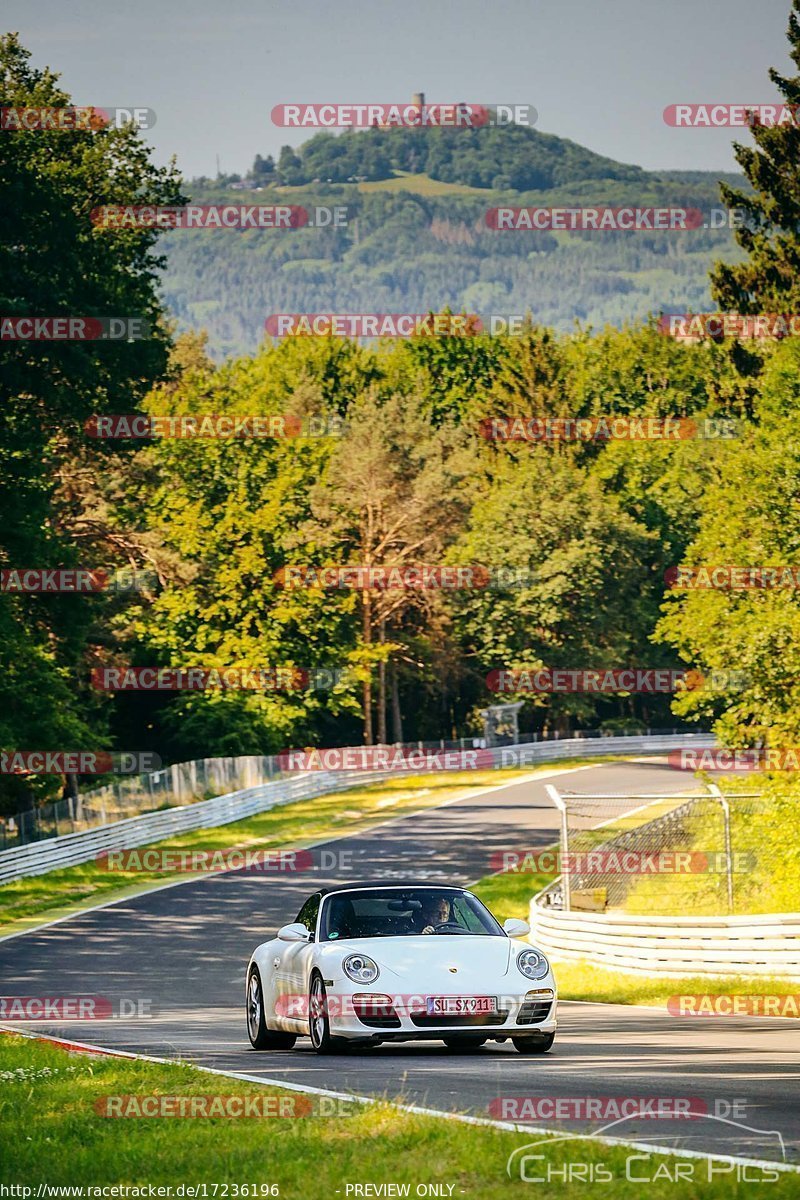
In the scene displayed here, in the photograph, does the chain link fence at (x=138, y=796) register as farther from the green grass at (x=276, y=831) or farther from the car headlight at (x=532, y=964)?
the car headlight at (x=532, y=964)

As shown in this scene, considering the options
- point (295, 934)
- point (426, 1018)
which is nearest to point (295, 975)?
point (295, 934)

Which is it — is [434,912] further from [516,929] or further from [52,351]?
[52,351]

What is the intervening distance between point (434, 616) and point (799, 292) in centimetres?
2677

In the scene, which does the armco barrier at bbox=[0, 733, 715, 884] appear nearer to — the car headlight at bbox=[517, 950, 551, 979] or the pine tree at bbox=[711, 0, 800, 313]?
the pine tree at bbox=[711, 0, 800, 313]

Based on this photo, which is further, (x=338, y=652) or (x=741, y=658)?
(x=338, y=652)

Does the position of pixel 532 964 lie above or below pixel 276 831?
above

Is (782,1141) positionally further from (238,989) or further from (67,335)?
(67,335)

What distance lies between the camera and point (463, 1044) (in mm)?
13594

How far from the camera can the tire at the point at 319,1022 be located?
12898 mm

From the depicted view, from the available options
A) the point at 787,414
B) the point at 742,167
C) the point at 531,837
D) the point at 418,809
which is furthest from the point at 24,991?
the point at 742,167

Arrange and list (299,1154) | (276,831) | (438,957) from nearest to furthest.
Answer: (299,1154) → (438,957) → (276,831)

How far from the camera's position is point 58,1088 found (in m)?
10.7

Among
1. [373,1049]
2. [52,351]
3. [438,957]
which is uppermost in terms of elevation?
[52,351]

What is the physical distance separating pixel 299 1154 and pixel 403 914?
5915mm
